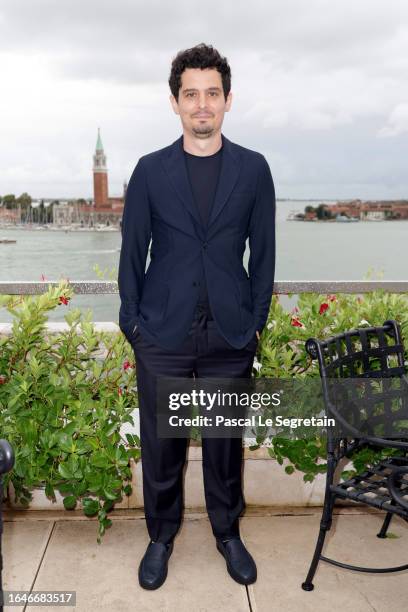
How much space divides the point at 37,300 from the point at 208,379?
122cm

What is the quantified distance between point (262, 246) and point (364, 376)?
0.83 metres

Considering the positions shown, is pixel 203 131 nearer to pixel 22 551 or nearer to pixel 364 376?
pixel 364 376

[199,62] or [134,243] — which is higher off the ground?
[199,62]

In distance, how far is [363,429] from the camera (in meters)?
3.22

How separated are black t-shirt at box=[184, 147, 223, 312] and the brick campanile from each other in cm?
10402

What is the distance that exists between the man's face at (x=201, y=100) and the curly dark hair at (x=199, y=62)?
0.07 feet

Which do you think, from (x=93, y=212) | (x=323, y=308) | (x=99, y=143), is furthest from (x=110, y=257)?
(x=323, y=308)

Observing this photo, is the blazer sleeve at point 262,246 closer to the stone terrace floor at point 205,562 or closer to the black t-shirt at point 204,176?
the black t-shirt at point 204,176

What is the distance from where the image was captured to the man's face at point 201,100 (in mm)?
2582

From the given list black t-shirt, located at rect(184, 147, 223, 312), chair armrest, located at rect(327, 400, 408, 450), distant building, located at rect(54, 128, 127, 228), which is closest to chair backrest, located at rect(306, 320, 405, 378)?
chair armrest, located at rect(327, 400, 408, 450)

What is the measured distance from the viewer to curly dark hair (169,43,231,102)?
2578 mm

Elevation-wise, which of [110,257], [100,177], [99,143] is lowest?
[110,257]

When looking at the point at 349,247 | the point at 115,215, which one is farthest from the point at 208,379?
the point at 349,247

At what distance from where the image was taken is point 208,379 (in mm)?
2777
